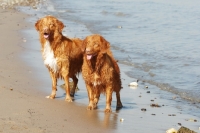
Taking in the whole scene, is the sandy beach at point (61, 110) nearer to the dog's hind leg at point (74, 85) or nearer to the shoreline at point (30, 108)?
the shoreline at point (30, 108)

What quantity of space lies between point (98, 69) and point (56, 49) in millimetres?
1179

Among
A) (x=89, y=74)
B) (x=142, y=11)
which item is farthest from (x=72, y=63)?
(x=142, y=11)

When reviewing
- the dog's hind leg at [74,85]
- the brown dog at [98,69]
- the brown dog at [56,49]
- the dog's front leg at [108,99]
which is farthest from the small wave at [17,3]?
the dog's front leg at [108,99]

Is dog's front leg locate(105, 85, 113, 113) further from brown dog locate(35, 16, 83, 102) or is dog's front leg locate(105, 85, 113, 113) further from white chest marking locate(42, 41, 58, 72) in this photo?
white chest marking locate(42, 41, 58, 72)

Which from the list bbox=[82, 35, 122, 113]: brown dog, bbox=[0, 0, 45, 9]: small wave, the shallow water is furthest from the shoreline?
bbox=[0, 0, 45, 9]: small wave

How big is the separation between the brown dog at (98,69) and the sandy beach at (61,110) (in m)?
0.32

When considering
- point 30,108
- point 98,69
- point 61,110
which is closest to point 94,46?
point 98,69

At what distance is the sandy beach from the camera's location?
23.4ft

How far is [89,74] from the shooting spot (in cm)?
875

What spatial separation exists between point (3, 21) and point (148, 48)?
695 cm

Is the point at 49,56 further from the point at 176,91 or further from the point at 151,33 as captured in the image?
the point at 151,33

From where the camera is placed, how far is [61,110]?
8281 millimetres

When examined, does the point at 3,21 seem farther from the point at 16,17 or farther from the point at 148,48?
the point at 148,48

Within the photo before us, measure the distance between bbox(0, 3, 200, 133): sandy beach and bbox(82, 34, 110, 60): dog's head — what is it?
98cm
